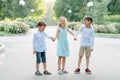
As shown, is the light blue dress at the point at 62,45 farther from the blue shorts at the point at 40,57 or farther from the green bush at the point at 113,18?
the green bush at the point at 113,18

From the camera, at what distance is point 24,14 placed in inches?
2507

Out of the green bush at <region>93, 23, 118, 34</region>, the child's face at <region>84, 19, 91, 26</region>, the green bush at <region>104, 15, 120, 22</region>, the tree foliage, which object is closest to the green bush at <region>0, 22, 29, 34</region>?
the green bush at <region>93, 23, 118, 34</region>

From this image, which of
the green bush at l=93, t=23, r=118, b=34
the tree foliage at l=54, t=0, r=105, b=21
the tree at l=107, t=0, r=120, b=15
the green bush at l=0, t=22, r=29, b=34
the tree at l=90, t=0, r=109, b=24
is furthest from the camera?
the tree foliage at l=54, t=0, r=105, b=21

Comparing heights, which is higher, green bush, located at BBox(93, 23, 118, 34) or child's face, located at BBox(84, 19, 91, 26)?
child's face, located at BBox(84, 19, 91, 26)

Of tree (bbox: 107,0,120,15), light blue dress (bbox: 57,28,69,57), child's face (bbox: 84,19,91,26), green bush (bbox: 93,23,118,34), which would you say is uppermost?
tree (bbox: 107,0,120,15)

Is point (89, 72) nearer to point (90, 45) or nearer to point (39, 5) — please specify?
point (90, 45)

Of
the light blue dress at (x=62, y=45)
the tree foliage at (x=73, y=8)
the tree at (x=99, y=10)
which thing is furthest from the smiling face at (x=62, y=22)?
the tree foliage at (x=73, y=8)

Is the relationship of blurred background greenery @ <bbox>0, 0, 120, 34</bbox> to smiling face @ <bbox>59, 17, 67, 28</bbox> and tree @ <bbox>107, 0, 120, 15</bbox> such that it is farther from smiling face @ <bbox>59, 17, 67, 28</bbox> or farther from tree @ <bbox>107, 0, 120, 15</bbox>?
smiling face @ <bbox>59, 17, 67, 28</bbox>

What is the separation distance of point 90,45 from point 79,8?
49.7m

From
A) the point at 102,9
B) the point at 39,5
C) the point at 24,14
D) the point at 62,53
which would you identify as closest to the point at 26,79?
the point at 62,53

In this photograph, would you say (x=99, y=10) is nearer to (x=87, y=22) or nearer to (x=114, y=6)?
(x=114, y=6)

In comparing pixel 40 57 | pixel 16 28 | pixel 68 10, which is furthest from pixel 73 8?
pixel 40 57

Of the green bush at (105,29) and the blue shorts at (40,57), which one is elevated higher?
the blue shorts at (40,57)

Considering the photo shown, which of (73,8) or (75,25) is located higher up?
(73,8)
